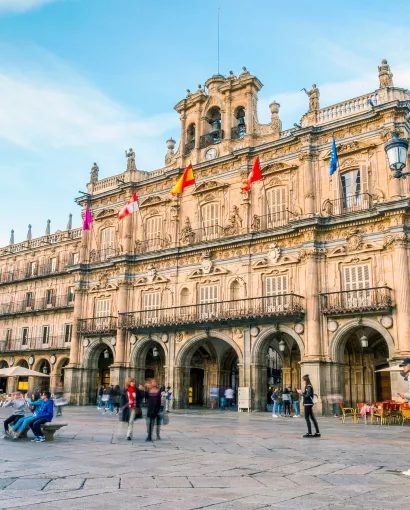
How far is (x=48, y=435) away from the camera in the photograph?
42.2ft

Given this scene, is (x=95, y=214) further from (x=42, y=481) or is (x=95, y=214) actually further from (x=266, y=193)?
(x=42, y=481)

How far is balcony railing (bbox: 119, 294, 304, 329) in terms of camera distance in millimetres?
27697

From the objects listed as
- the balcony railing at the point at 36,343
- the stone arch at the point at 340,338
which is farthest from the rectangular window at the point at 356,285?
the balcony railing at the point at 36,343

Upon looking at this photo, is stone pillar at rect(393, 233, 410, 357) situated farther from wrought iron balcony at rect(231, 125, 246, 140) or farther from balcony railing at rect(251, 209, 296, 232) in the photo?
wrought iron balcony at rect(231, 125, 246, 140)

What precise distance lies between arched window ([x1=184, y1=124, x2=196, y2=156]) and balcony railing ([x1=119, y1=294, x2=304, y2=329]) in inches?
424

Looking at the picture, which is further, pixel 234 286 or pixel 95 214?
pixel 95 214

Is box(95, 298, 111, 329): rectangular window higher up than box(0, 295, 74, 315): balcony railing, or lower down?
lower down

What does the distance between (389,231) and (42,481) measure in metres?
21.8

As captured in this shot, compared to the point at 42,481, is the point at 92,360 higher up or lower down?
higher up

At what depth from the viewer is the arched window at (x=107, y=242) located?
124 ft

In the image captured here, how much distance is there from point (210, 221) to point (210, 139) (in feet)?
19.7

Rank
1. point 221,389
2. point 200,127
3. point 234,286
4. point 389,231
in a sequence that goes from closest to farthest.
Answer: point 389,231 → point 234,286 → point 221,389 → point 200,127

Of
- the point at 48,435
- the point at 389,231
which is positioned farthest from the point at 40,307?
the point at 48,435

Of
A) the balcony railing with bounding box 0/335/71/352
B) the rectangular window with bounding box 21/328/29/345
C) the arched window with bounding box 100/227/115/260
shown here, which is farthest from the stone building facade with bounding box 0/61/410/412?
the rectangular window with bounding box 21/328/29/345
